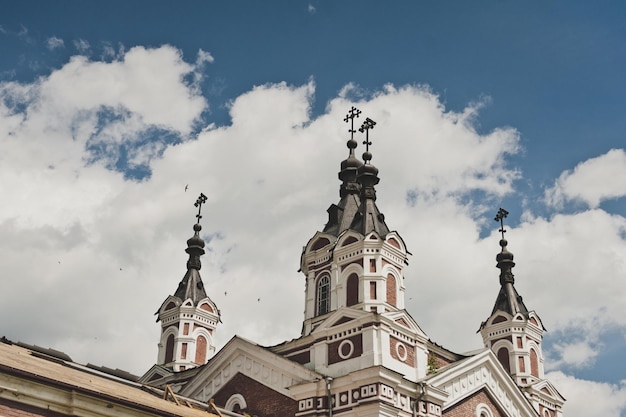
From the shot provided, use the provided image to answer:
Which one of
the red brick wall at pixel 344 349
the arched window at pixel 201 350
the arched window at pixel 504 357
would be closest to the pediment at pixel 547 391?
the arched window at pixel 504 357

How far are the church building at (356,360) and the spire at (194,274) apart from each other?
3.56 m

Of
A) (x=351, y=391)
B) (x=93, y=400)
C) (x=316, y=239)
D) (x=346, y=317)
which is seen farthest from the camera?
(x=316, y=239)

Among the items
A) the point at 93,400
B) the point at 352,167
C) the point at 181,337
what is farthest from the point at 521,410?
the point at 93,400

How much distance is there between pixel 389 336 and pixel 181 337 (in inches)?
487

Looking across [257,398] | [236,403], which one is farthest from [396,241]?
[236,403]

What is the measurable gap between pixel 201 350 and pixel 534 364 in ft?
45.5

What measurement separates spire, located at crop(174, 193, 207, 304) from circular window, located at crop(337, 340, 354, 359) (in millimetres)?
11651

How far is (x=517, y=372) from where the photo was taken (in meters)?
30.3

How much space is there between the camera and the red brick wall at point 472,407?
21.5m

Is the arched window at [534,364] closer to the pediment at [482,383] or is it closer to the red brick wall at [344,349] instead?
the pediment at [482,383]

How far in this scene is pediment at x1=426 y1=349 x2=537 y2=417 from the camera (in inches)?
847

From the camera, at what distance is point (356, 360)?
67.7ft

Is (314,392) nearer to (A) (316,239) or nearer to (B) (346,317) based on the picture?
(B) (346,317)

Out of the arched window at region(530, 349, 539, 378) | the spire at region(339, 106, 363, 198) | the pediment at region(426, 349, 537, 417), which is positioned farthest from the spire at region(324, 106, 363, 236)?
the arched window at region(530, 349, 539, 378)
